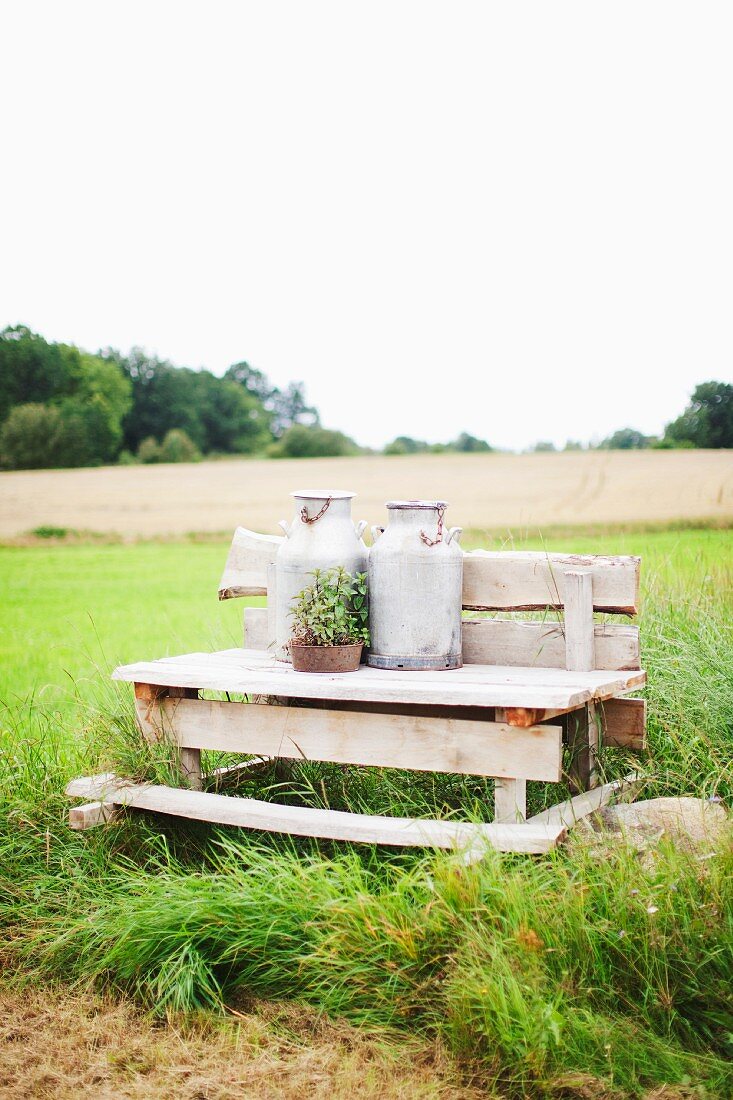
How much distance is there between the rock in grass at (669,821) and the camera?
268cm

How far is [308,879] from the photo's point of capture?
2625 millimetres

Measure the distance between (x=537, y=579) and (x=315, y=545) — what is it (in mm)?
704

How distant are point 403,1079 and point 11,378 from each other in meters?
6.36

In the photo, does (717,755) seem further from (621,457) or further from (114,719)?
(621,457)

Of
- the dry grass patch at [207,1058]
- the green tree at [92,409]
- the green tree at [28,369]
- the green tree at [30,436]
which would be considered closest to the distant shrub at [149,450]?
the green tree at [92,409]

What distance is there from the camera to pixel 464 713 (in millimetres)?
3260

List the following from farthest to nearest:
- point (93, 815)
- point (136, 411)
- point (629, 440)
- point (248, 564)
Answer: point (136, 411) < point (629, 440) < point (248, 564) < point (93, 815)

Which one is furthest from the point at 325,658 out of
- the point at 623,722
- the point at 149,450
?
the point at 149,450

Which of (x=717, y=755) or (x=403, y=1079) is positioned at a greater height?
(x=717, y=755)

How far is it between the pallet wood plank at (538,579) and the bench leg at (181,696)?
3.25 feet

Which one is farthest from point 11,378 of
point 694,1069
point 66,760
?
point 694,1069

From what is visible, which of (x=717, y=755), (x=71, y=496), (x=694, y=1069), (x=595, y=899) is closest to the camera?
(x=694, y=1069)

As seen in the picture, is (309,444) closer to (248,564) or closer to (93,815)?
(248,564)

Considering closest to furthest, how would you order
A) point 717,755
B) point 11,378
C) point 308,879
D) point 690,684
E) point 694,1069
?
1. point 694,1069
2. point 308,879
3. point 717,755
4. point 690,684
5. point 11,378
